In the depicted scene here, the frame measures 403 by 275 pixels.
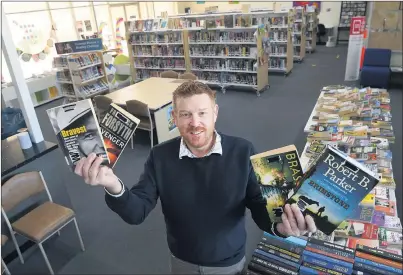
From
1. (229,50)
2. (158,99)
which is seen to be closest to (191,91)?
(158,99)

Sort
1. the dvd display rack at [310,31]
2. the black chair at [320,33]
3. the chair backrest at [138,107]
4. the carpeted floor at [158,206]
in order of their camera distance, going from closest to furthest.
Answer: the carpeted floor at [158,206], the chair backrest at [138,107], the dvd display rack at [310,31], the black chair at [320,33]

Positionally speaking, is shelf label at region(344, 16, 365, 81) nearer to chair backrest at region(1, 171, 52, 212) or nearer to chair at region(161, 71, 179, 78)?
chair at region(161, 71, 179, 78)

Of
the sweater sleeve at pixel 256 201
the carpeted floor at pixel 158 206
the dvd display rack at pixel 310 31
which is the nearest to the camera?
the sweater sleeve at pixel 256 201

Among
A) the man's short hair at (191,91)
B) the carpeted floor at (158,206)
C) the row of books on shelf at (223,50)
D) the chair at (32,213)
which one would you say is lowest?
the carpeted floor at (158,206)

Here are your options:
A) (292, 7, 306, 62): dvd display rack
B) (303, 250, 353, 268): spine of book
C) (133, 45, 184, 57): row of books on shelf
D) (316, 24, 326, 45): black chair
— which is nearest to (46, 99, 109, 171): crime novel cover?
(303, 250, 353, 268): spine of book

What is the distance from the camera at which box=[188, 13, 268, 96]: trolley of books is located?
23.9 ft

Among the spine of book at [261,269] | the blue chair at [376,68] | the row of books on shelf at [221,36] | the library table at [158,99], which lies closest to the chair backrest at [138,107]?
the library table at [158,99]

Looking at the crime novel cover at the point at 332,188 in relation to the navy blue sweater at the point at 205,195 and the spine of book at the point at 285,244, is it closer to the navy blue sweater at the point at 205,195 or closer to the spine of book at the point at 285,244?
the navy blue sweater at the point at 205,195

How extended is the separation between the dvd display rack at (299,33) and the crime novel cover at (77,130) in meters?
9.53

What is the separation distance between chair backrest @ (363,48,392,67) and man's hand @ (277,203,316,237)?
24.4 ft

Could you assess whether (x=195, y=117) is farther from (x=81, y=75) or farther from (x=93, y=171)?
(x=81, y=75)

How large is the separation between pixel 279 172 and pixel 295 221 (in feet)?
0.59

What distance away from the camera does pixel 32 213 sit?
2.81 metres

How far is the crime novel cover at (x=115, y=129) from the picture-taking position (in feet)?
3.94
